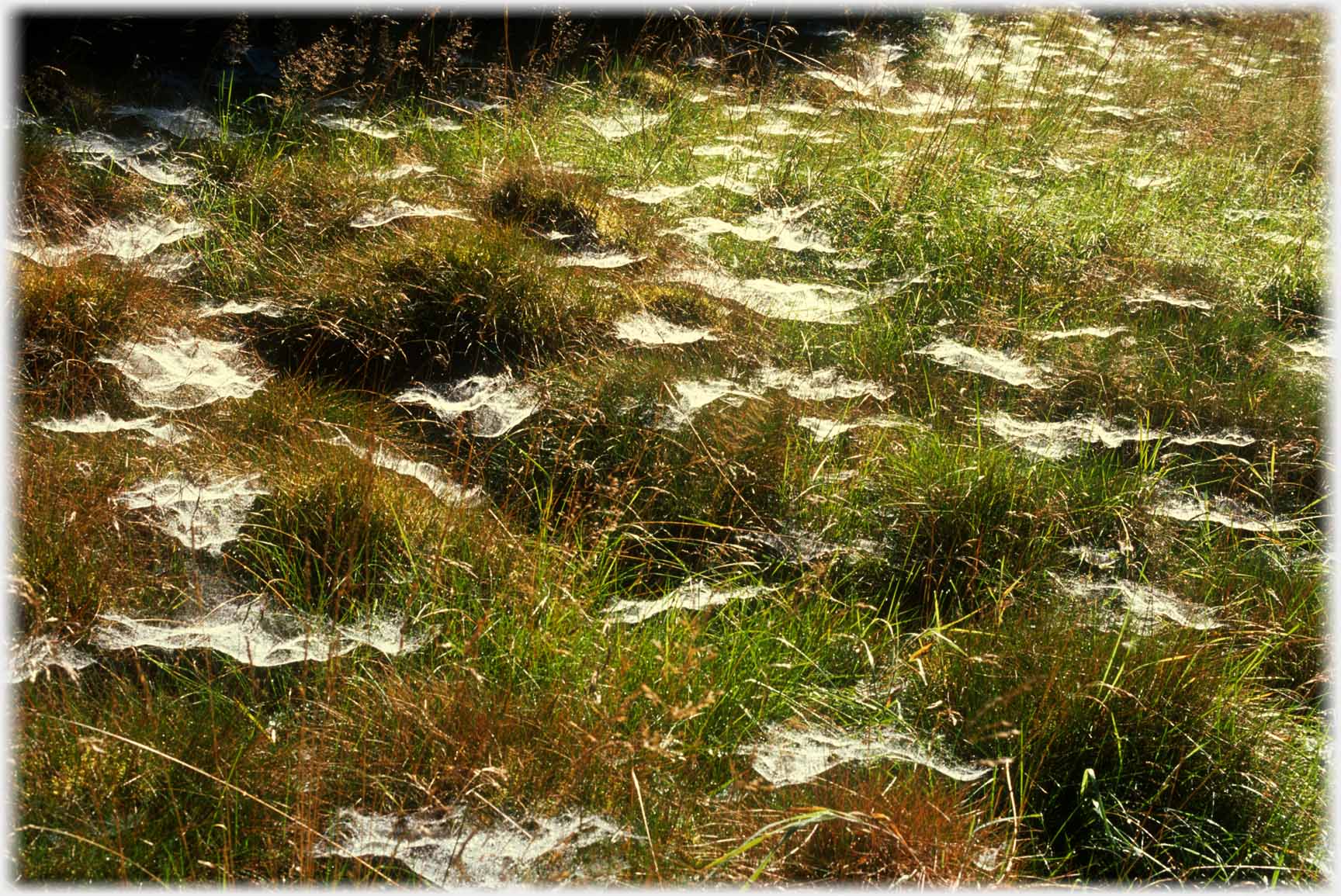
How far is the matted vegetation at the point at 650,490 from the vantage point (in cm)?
191

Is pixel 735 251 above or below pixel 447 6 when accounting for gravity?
below

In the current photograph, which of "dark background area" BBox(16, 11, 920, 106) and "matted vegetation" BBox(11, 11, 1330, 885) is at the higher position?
"dark background area" BBox(16, 11, 920, 106)

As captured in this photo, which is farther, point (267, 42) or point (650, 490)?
point (267, 42)

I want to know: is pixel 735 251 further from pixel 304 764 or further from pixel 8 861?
pixel 8 861

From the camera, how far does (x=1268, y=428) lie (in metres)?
3.28

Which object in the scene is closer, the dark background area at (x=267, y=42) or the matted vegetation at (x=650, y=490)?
the matted vegetation at (x=650, y=490)

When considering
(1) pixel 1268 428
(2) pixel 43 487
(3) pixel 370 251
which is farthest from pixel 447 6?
(1) pixel 1268 428

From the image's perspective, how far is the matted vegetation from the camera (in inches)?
75.3

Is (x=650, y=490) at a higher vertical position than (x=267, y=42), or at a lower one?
lower

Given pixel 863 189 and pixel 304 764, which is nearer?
pixel 304 764

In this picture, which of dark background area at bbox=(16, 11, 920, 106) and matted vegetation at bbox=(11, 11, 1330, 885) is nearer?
matted vegetation at bbox=(11, 11, 1330, 885)

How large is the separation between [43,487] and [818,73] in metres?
3.74

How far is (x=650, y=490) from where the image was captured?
278cm

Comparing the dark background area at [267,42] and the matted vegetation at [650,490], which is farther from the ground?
the dark background area at [267,42]
